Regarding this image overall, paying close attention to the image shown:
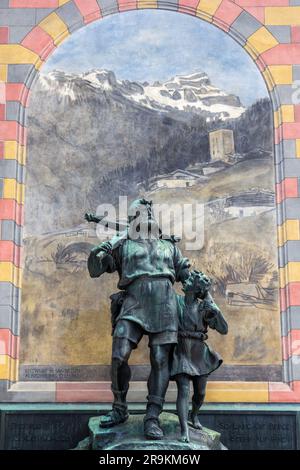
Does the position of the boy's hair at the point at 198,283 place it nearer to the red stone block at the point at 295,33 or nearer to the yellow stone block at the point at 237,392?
the yellow stone block at the point at 237,392

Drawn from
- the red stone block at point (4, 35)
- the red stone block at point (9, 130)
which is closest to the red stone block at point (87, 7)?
the red stone block at point (4, 35)

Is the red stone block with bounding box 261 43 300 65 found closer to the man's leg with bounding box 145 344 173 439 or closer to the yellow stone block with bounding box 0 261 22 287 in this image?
the yellow stone block with bounding box 0 261 22 287

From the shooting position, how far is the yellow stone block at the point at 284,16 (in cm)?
896

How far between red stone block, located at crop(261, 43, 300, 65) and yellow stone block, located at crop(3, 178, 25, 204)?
8.46 ft

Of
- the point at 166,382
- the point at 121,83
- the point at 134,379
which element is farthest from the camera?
the point at 121,83

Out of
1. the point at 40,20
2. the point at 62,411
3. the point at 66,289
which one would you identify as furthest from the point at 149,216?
the point at 40,20

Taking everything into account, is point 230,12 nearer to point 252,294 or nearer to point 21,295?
point 252,294

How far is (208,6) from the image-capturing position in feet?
29.8

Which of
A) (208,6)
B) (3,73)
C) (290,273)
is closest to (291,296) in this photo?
(290,273)

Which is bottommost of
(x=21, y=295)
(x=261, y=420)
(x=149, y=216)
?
(x=261, y=420)

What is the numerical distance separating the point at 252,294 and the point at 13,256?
213 centimetres

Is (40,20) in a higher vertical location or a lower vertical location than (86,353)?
higher

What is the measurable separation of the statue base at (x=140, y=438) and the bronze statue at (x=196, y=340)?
0.16 meters

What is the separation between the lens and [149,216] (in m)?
7.60
